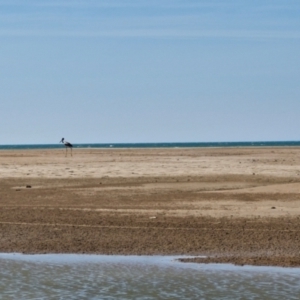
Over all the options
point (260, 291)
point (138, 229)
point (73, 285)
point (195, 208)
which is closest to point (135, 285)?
point (73, 285)

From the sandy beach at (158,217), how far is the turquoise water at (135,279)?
71 cm

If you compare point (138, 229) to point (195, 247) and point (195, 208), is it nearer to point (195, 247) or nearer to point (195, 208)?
point (195, 247)

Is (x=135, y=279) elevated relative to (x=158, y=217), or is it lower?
lower

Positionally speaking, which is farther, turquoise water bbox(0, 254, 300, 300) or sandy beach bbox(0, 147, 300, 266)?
sandy beach bbox(0, 147, 300, 266)

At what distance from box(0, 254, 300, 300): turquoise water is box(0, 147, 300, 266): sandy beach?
709mm

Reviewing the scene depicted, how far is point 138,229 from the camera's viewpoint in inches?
706

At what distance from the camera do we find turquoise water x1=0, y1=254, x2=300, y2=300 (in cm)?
1221

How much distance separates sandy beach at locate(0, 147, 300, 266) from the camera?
15.9m

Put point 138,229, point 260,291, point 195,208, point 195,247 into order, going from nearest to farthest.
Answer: point 260,291 < point 195,247 < point 138,229 < point 195,208

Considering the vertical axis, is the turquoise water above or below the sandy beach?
below

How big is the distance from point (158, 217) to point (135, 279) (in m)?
6.75

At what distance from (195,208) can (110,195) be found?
4.62 meters

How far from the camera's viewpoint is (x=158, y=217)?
1997 cm

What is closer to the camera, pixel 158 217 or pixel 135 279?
pixel 135 279
